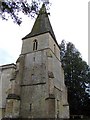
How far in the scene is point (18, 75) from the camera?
73.5 feet

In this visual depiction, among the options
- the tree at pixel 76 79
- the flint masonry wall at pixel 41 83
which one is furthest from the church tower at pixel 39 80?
the tree at pixel 76 79

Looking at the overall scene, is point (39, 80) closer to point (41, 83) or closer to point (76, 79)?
point (41, 83)

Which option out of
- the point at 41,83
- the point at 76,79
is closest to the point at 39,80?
the point at 41,83

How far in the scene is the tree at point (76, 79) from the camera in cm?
3083

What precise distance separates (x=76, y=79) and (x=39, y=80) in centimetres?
1269

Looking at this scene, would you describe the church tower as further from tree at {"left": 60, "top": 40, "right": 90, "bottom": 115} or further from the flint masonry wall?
tree at {"left": 60, "top": 40, "right": 90, "bottom": 115}

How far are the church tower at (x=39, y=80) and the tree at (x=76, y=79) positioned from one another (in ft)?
21.4

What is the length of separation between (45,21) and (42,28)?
2098 millimetres

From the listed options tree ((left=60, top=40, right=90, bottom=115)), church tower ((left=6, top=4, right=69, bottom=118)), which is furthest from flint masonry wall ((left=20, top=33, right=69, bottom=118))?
tree ((left=60, top=40, right=90, bottom=115))

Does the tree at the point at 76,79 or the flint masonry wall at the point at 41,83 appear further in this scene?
the tree at the point at 76,79

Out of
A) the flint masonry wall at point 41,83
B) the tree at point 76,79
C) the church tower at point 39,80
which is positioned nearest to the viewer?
the flint masonry wall at point 41,83

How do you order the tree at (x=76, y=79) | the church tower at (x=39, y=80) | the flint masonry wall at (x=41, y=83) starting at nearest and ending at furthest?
the flint masonry wall at (x=41, y=83)
the church tower at (x=39, y=80)
the tree at (x=76, y=79)

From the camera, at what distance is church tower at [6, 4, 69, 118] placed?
19.4m

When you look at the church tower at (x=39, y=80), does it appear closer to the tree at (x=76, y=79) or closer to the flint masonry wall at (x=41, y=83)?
the flint masonry wall at (x=41, y=83)
